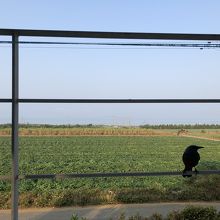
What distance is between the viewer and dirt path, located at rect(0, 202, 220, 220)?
8422 millimetres

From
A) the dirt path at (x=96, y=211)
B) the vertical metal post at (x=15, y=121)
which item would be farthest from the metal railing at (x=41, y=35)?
the dirt path at (x=96, y=211)

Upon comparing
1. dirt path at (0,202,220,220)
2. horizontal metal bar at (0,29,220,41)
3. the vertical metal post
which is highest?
Result: horizontal metal bar at (0,29,220,41)

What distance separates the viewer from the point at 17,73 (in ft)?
12.2

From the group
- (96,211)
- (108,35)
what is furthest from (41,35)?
(96,211)

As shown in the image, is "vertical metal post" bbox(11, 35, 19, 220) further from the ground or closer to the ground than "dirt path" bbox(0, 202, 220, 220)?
further from the ground

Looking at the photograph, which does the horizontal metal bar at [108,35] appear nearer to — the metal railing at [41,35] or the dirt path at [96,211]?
the metal railing at [41,35]

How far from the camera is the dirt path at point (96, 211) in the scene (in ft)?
27.6

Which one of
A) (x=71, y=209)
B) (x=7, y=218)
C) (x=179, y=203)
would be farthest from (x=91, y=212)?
(x=179, y=203)

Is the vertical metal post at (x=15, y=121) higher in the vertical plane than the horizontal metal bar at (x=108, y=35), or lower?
lower

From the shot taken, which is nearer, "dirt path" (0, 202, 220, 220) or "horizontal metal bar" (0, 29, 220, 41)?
"horizontal metal bar" (0, 29, 220, 41)

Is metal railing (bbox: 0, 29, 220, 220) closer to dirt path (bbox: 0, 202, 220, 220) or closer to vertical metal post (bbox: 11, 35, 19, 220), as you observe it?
vertical metal post (bbox: 11, 35, 19, 220)

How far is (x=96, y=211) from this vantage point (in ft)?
30.0

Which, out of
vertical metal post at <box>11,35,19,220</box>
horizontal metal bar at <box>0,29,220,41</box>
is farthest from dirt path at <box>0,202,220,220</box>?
horizontal metal bar at <box>0,29,220,41</box>

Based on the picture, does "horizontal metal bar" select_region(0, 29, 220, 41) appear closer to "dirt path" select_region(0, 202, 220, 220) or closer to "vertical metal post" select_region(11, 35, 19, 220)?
"vertical metal post" select_region(11, 35, 19, 220)
